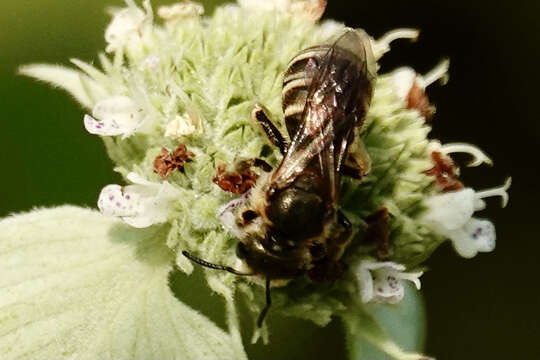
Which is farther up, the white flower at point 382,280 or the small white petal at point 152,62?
the small white petal at point 152,62

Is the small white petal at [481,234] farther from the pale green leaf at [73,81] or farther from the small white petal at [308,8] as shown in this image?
the pale green leaf at [73,81]

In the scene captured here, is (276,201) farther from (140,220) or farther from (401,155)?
(401,155)

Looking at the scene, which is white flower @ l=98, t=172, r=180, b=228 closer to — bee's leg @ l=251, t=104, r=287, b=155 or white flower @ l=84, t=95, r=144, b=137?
white flower @ l=84, t=95, r=144, b=137

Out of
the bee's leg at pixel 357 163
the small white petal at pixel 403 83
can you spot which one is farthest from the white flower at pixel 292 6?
the bee's leg at pixel 357 163

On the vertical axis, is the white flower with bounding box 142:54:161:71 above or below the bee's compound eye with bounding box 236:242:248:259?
above

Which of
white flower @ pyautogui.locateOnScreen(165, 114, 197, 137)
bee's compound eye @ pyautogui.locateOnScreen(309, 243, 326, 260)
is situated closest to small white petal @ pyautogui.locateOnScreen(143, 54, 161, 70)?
white flower @ pyautogui.locateOnScreen(165, 114, 197, 137)
